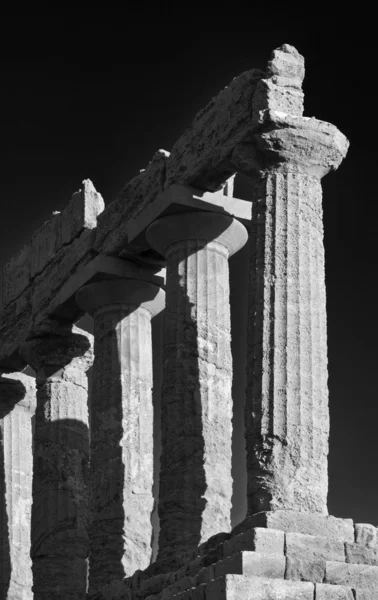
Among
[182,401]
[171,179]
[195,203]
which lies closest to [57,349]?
[171,179]

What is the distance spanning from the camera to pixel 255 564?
28016mm

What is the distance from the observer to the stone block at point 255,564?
28.0 meters

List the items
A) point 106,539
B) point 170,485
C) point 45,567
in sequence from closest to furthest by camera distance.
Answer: point 170,485 < point 106,539 < point 45,567

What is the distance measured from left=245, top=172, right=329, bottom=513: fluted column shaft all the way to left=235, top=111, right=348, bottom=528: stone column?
2cm

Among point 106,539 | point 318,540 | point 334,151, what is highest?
point 334,151

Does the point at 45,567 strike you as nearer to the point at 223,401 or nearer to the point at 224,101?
the point at 223,401

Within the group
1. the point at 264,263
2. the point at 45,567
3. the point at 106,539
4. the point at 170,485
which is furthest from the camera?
the point at 45,567

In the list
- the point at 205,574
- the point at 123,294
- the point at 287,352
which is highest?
the point at 123,294

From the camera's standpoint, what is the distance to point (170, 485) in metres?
34.1

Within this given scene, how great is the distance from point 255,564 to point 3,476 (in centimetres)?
1898

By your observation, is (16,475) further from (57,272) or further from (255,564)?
(255,564)

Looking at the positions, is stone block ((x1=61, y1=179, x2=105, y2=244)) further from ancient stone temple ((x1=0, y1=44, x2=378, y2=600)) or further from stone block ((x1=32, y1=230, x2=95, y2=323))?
stone block ((x1=32, y1=230, x2=95, y2=323))

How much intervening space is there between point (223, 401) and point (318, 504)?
559 cm

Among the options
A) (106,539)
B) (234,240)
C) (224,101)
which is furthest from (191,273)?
(106,539)
